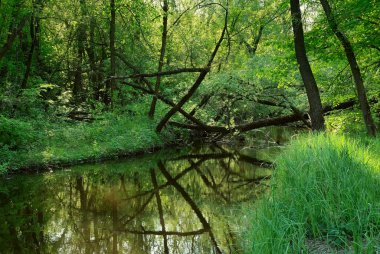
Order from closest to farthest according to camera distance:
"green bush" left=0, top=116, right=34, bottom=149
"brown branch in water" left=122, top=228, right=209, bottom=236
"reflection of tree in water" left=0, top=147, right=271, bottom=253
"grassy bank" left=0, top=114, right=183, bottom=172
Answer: "reflection of tree in water" left=0, top=147, right=271, bottom=253 → "brown branch in water" left=122, top=228, right=209, bottom=236 → "green bush" left=0, top=116, right=34, bottom=149 → "grassy bank" left=0, top=114, right=183, bottom=172

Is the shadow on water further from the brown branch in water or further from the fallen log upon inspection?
the fallen log

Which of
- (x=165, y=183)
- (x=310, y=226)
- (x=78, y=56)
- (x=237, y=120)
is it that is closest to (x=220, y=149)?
(x=237, y=120)

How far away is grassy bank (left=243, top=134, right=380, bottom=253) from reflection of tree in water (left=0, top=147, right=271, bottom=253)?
51.4 inches

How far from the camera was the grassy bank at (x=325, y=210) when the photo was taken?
372 centimetres

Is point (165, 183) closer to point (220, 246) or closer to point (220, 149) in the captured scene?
point (220, 246)

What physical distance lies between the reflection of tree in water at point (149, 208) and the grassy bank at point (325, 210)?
1.31 m

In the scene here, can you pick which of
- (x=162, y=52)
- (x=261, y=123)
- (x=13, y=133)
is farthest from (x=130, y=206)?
(x=162, y=52)

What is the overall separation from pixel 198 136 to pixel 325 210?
16.0m

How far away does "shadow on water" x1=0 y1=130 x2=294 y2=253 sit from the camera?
20.0ft

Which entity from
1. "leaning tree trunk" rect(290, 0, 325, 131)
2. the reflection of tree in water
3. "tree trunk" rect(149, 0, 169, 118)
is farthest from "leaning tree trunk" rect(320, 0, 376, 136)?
"tree trunk" rect(149, 0, 169, 118)

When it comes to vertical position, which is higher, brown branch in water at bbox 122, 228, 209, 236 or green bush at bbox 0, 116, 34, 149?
green bush at bbox 0, 116, 34, 149

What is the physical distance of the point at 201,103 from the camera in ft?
62.3

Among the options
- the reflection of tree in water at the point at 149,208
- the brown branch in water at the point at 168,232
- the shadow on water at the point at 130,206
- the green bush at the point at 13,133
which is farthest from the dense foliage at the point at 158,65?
the brown branch in water at the point at 168,232

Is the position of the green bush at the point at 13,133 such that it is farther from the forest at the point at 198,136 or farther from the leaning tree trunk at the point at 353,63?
the leaning tree trunk at the point at 353,63
